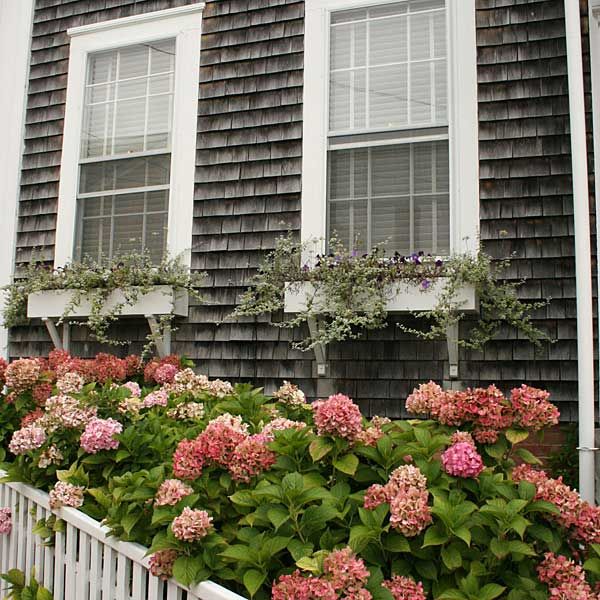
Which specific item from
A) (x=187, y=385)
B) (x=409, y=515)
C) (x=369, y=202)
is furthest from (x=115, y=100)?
(x=409, y=515)

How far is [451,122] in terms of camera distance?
4.18 meters

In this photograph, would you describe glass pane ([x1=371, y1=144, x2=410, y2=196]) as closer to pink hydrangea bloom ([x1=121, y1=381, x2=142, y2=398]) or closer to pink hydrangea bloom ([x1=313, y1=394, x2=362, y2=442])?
pink hydrangea bloom ([x1=121, y1=381, x2=142, y2=398])

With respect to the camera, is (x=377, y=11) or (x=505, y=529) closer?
(x=505, y=529)

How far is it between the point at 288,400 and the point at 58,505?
1.06 m

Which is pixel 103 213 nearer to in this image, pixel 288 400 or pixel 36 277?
pixel 36 277

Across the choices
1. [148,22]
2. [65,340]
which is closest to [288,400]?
[65,340]

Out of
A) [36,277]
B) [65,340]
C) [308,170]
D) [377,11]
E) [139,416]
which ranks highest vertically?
[377,11]

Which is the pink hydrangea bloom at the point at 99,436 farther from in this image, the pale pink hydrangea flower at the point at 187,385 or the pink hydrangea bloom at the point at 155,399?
the pale pink hydrangea flower at the point at 187,385

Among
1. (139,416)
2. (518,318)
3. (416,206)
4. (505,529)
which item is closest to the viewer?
(505,529)

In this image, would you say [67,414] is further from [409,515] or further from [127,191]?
[127,191]

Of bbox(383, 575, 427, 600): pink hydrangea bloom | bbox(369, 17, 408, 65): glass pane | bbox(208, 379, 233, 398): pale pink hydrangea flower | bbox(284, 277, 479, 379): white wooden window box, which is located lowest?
bbox(383, 575, 427, 600): pink hydrangea bloom

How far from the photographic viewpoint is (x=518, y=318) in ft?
12.5

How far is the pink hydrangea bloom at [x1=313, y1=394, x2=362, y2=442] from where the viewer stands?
6.84 ft

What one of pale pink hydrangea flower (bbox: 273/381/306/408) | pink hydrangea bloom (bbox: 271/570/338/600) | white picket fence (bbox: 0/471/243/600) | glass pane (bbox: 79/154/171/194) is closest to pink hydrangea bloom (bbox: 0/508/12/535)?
white picket fence (bbox: 0/471/243/600)
